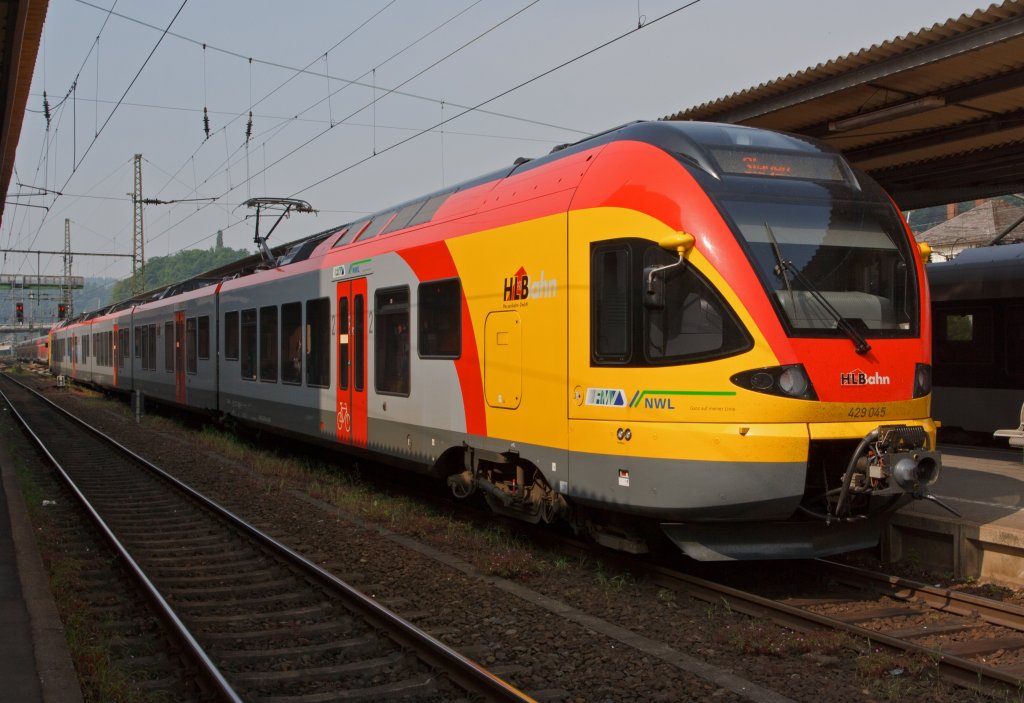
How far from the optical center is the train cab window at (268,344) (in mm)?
13523

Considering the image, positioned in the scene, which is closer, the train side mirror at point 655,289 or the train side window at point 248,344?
the train side mirror at point 655,289

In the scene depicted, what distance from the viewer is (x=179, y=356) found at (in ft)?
65.2

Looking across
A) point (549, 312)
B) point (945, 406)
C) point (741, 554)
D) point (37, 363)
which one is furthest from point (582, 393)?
point (37, 363)

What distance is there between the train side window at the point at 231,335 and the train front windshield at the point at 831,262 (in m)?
11.2

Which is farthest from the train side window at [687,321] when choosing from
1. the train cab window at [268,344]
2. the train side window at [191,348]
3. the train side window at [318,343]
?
the train side window at [191,348]

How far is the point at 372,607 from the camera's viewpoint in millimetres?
6090

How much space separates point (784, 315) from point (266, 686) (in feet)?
12.7

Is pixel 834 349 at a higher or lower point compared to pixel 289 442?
higher

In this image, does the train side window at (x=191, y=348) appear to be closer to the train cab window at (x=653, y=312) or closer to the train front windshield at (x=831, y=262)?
the train cab window at (x=653, y=312)

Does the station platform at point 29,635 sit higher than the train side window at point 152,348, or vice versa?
the train side window at point 152,348

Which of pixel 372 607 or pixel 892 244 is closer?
pixel 372 607

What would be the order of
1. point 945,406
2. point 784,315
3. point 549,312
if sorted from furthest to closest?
point 945,406 → point 549,312 → point 784,315

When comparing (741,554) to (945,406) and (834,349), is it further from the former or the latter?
(945,406)

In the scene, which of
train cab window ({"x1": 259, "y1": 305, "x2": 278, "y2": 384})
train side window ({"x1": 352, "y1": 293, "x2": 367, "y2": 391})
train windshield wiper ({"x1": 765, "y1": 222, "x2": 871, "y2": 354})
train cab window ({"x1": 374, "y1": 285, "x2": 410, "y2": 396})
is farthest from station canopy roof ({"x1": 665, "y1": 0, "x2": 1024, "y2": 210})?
train cab window ({"x1": 259, "y1": 305, "x2": 278, "y2": 384})
